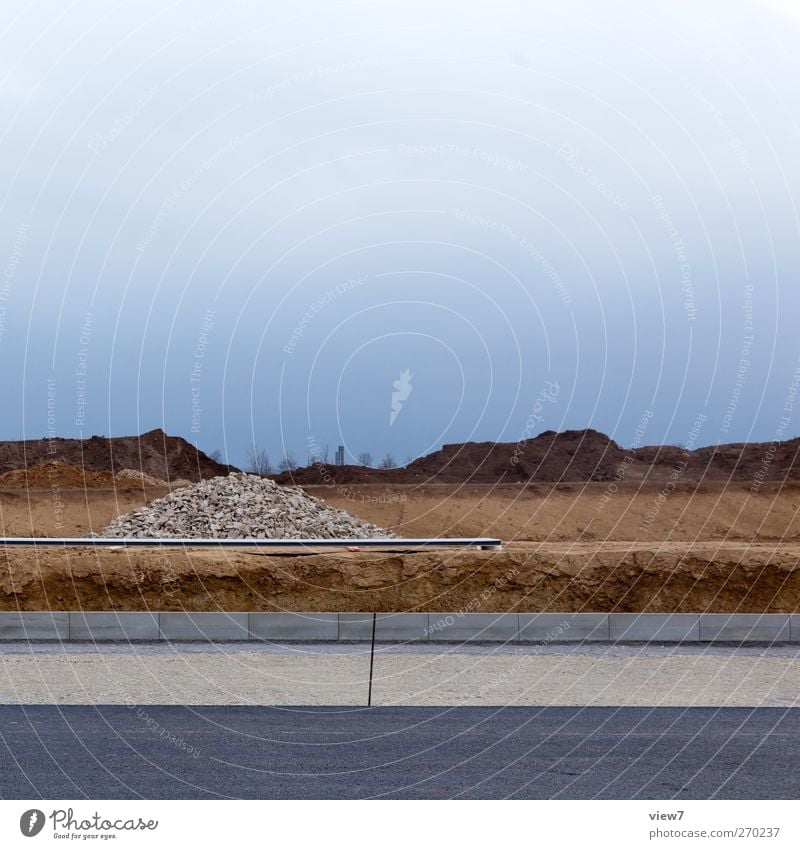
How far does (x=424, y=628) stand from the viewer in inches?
707

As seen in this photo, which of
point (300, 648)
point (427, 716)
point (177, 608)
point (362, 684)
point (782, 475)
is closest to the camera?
point (427, 716)

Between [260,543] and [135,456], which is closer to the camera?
[260,543]

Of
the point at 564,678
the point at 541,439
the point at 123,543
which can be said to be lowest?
the point at 564,678

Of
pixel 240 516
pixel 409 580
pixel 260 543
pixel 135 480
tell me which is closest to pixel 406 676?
pixel 409 580

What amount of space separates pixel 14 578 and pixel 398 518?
16.4 m

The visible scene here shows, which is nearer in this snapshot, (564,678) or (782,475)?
(564,678)

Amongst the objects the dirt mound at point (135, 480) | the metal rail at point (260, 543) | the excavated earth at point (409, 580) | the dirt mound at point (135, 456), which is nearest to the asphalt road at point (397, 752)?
the excavated earth at point (409, 580)

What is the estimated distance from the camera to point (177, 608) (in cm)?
2208

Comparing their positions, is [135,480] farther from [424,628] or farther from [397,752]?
[397,752]

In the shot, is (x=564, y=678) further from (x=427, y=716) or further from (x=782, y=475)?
(x=782, y=475)

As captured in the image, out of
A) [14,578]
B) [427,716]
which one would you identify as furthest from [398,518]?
[427,716]

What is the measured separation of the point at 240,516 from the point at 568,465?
20496mm

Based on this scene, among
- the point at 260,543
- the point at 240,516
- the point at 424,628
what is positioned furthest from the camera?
the point at 240,516

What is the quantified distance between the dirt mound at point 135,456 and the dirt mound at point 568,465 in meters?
5.85
